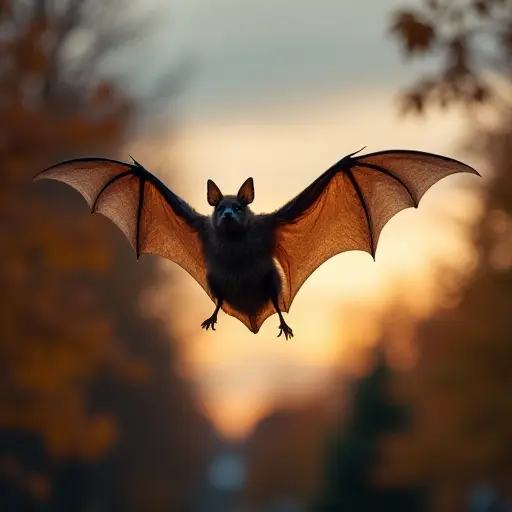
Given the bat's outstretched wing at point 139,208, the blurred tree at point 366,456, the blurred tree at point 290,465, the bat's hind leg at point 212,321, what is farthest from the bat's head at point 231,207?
the blurred tree at point 290,465

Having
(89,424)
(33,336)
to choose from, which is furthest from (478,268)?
(33,336)

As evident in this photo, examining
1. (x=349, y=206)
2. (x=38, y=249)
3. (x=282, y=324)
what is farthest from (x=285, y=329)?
(x=38, y=249)

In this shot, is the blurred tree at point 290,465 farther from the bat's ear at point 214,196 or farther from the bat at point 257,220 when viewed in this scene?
the bat's ear at point 214,196

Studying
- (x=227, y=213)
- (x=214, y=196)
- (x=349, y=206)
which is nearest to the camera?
(x=227, y=213)

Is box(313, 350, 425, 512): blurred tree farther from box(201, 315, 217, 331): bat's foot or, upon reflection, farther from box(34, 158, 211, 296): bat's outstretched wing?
box(201, 315, 217, 331): bat's foot

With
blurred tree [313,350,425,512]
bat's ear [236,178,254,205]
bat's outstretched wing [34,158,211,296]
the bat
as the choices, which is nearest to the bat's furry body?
the bat

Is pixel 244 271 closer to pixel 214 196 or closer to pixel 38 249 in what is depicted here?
pixel 214 196

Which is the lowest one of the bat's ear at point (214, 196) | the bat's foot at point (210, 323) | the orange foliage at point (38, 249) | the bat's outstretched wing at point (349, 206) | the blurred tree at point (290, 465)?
the bat's foot at point (210, 323)
